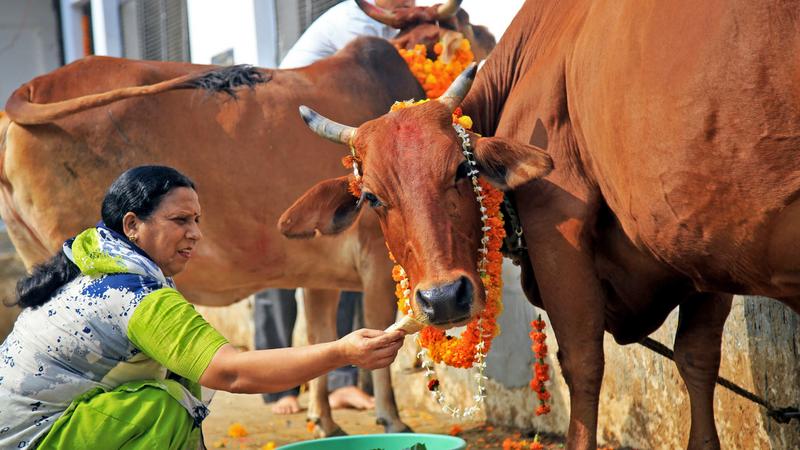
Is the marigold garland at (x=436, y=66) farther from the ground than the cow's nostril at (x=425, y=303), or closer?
farther from the ground

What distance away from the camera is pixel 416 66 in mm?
5793

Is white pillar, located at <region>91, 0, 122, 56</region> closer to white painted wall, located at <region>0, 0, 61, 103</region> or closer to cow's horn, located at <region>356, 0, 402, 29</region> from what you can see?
white painted wall, located at <region>0, 0, 61, 103</region>

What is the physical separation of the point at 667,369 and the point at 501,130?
141 cm

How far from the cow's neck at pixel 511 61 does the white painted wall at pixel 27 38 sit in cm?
1081

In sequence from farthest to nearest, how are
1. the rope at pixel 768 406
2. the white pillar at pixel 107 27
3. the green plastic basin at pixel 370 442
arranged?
the white pillar at pixel 107 27 → the rope at pixel 768 406 → the green plastic basin at pixel 370 442

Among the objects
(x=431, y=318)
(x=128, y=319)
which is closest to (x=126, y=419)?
(x=128, y=319)

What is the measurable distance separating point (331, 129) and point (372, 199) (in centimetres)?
38

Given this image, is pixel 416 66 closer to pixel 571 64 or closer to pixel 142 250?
pixel 571 64

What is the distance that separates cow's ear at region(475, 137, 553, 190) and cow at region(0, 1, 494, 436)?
193 centimetres

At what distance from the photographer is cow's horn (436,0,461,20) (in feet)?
18.7

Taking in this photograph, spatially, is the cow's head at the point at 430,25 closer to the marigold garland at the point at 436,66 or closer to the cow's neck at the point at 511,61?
the marigold garland at the point at 436,66

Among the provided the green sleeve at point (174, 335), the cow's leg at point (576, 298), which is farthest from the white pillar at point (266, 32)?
the green sleeve at point (174, 335)

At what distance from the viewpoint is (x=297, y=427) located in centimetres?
646

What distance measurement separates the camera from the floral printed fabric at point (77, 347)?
292 centimetres
